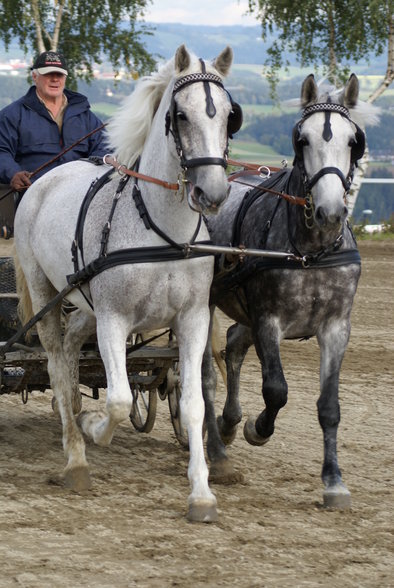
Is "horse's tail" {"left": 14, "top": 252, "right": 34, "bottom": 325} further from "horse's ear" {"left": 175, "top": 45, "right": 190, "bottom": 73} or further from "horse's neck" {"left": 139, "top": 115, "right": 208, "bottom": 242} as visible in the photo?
"horse's ear" {"left": 175, "top": 45, "right": 190, "bottom": 73}

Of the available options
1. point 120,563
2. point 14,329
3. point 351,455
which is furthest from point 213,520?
point 14,329

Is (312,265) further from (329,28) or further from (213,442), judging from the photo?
(329,28)

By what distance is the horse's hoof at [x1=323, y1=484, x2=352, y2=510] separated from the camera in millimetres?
5141

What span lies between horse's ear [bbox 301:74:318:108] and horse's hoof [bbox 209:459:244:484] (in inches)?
77.3

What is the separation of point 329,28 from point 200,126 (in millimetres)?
17551

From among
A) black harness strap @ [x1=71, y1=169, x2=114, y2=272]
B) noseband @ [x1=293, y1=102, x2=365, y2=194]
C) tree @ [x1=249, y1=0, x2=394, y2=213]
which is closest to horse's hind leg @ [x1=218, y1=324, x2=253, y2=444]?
black harness strap @ [x1=71, y1=169, x2=114, y2=272]

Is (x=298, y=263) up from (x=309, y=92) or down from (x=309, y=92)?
down

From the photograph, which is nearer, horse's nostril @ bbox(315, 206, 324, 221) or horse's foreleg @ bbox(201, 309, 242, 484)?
horse's nostril @ bbox(315, 206, 324, 221)

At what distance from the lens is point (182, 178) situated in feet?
15.4

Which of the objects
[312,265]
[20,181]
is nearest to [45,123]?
[20,181]

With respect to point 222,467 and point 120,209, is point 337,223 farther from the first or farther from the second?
point 222,467

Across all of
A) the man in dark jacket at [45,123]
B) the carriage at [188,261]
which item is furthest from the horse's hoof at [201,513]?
the man in dark jacket at [45,123]

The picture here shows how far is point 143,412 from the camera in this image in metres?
7.39

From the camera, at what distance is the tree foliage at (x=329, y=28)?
813 inches
